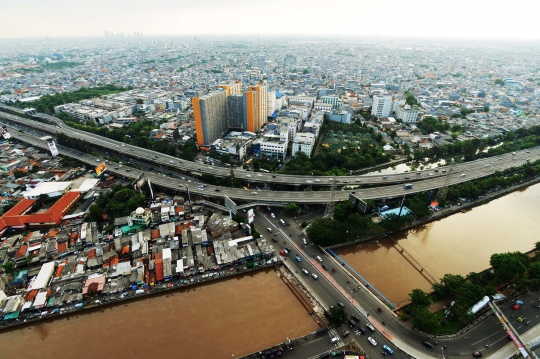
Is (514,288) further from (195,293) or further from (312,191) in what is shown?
(195,293)

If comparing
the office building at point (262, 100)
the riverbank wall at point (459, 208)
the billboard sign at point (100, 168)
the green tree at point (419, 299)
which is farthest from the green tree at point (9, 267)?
the office building at point (262, 100)

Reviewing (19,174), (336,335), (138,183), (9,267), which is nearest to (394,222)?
(336,335)

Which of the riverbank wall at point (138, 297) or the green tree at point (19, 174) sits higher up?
the green tree at point (19, 174)

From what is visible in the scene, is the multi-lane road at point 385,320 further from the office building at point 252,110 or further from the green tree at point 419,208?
the office building at point 252,110

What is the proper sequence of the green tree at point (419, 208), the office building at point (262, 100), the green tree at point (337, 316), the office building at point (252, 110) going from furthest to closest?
the office building at point (262, 100) < the office building at point (252, 110) < the green tree at point (419, 208) < the green tree at point (337, 316)

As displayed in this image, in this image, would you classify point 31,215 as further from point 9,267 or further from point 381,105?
point 381,105

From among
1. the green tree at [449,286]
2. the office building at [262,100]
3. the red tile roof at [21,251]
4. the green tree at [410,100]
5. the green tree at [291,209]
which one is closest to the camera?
the green tree at [449,286]

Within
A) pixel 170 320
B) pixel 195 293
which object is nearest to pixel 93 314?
pixel 170 320
